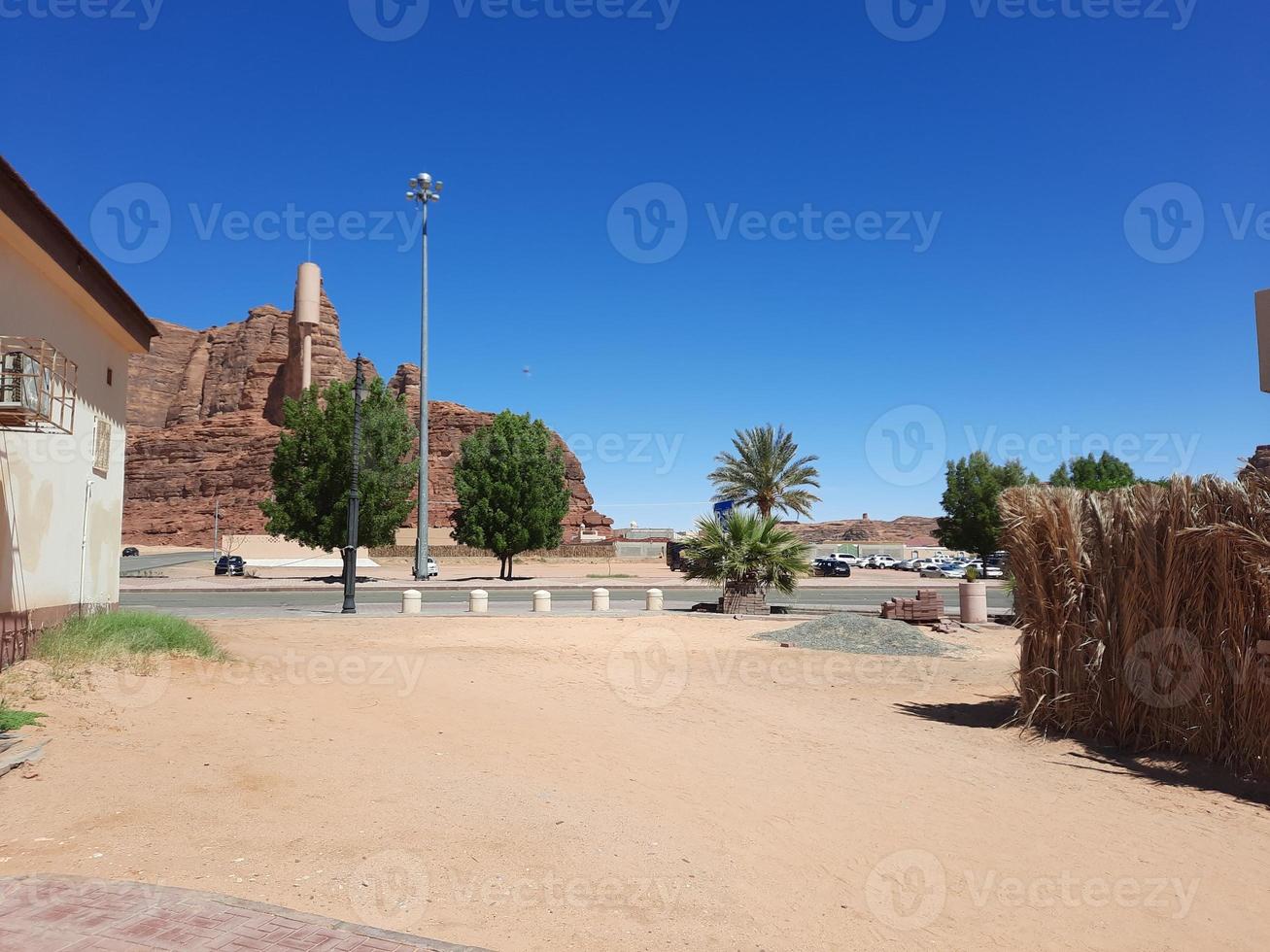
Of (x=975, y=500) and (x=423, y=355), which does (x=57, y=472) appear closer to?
(x=423, y=355)

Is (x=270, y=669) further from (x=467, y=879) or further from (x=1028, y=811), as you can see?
(x=1028, y=811)

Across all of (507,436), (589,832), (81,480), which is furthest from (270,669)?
(507,436)

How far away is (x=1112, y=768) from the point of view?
26.3ft

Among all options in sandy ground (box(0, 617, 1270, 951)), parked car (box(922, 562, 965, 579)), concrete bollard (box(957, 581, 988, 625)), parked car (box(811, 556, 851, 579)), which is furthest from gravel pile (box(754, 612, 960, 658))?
parked car (box(922, 562, 965, 579))

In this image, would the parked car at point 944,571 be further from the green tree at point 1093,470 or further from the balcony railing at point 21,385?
the balcony railing at point 21,385

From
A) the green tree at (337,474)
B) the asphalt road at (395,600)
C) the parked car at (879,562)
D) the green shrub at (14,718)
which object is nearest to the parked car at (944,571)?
the parked car at (879,562)

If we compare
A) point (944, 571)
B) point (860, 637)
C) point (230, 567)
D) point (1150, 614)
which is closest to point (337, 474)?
point (230, 567)

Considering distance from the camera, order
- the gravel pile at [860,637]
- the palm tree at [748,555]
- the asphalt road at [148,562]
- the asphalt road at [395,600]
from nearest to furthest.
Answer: the gravel pile at [860,637] → the palm tree at [748,555] → the asphalt road at [395,600] → the asphalt road at [148,562]

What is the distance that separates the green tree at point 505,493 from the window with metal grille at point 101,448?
29.6m

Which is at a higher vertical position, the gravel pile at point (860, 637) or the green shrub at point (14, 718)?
the green shrub at point (14, 718)

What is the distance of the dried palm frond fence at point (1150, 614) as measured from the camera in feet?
24.7

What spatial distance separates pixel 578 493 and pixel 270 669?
362 ft

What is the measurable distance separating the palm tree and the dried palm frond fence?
39.9 feet

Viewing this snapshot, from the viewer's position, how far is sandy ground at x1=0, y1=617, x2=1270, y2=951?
464 centimetres
